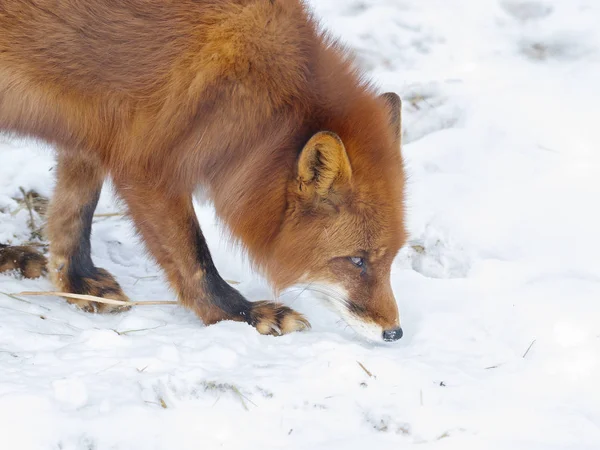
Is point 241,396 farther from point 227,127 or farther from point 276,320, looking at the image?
point 227,127

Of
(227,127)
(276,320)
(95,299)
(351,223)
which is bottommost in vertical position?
(276,320)

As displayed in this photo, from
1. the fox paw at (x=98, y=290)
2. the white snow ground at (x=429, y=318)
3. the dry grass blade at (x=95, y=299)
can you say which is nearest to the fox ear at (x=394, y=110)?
the white snow ground at (x=429, y=318)

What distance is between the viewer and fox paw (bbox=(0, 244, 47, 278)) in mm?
4086

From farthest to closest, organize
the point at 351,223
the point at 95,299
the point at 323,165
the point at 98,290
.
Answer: the point at 98,290 → the point at 95,299 → the point at 351,223 → the point at 323,165

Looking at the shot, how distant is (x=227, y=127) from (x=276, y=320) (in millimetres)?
1120

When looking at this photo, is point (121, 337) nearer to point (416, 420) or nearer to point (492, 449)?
point (416, 420)

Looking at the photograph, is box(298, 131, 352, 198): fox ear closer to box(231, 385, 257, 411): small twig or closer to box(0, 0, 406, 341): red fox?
box(0, 0, 406, 341): red fox

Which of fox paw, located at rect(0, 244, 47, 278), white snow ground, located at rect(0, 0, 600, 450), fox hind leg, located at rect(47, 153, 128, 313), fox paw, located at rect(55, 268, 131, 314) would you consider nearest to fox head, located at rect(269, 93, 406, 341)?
white snow ground, located at rect(0, 0, 600, 450)

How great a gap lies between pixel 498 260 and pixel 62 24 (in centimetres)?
273

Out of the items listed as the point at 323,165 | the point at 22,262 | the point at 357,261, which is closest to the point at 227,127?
the point at 323,165

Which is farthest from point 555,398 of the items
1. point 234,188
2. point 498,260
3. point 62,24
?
point 62,24

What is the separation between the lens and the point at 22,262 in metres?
4.13

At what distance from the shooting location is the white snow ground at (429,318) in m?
2.58

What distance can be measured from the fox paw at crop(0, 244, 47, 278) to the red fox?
86 cm
